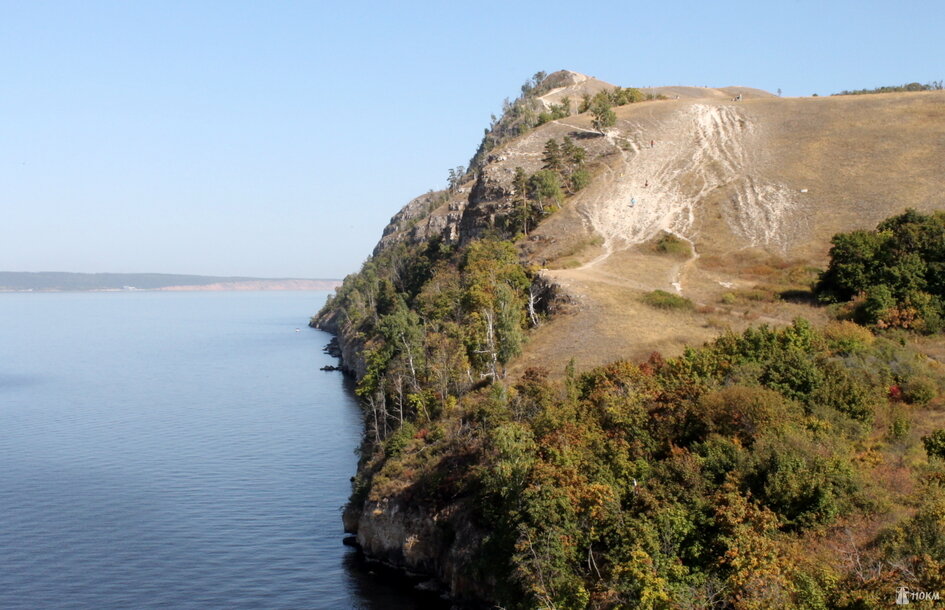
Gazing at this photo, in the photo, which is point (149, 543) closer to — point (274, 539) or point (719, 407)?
point (274, 539)

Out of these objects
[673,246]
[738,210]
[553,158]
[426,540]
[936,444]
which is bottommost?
[426,540]

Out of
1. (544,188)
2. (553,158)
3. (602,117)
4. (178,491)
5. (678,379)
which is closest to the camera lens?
(678,379)

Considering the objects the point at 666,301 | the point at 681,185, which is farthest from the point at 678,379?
the point at 681,185

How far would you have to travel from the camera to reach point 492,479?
3797 cm

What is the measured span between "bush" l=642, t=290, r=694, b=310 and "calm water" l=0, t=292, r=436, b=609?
2799cm

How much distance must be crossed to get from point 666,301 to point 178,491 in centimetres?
4014

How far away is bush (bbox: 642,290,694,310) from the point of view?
6556cm

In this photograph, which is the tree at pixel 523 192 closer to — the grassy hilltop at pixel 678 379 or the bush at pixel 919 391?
the grassy hilltop at pixel 678 379

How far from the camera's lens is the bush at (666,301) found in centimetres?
6556

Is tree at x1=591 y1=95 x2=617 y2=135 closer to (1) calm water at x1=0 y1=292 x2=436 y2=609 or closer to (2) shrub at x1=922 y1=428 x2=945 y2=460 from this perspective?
(1) calm water at x1=0 y1=292 x2=436 y2=609

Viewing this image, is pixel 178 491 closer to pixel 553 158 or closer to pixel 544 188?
pixel 544 188

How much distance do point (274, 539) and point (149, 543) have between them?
7.22 metres

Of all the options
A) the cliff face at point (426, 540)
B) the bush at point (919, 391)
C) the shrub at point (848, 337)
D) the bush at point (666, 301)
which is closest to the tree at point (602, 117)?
the bush at point (666, 301)

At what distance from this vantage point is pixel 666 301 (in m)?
65.9
